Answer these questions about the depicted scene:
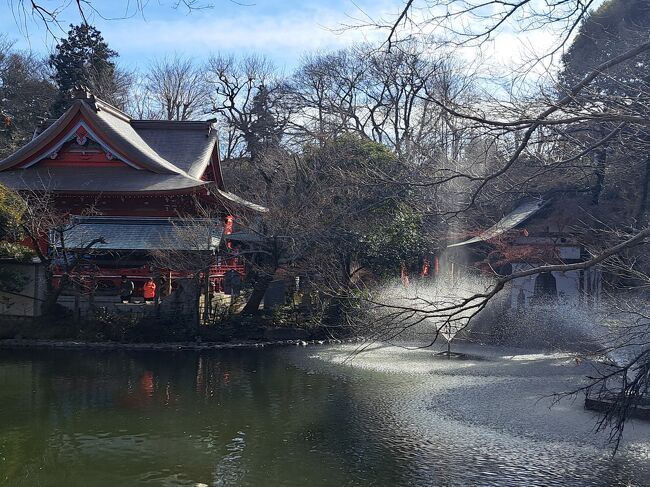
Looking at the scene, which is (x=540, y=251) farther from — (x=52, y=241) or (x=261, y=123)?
(x=261, y=123)

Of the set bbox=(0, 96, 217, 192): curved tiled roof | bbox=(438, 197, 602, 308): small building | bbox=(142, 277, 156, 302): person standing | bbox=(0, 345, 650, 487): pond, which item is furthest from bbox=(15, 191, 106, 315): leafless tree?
bbox=(438, 197, 602, 308): small building

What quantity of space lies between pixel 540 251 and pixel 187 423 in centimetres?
1301

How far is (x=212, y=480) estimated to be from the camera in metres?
7.01

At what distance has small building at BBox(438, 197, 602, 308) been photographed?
60.8 feet

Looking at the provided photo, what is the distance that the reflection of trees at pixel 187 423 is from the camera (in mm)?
7402

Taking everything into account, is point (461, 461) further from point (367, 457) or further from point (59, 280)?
point (59, 280)

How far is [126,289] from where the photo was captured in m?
17.6

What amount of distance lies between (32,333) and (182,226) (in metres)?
4.69

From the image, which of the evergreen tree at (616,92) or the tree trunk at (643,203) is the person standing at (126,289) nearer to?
the evergreen tree at (616,92)

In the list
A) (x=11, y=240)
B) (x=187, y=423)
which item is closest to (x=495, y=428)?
(x=187, y=423)

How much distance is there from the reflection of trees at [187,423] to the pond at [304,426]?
0.03 m

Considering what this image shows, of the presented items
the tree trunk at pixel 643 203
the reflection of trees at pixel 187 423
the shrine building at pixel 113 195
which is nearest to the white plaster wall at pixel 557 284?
the tree trunk at pixel 643 203

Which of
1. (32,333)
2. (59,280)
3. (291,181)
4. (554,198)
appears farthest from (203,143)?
(554,198)

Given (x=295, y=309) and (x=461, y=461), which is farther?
(x=295, y=309)
